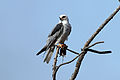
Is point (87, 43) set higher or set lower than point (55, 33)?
lower

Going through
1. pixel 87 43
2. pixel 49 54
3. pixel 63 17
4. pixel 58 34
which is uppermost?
pixel 63 17

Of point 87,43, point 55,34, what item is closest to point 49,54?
point 55,34

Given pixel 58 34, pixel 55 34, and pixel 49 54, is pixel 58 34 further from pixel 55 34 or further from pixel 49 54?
pixel 49 54

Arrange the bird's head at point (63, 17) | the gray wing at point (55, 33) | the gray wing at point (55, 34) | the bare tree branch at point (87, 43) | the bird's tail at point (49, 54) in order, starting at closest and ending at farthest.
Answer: the bare tree branch at point (87, 43) < the bird's tail at point (49, 54) < the gray wing at point (55, 34) < the gray wing at point (55, 33) < the bird's head at point (63, 17)

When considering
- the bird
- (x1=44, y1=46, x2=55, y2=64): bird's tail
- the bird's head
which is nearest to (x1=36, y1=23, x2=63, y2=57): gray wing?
the bird

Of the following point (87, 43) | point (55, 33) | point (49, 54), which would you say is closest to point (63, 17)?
point (55, 33)

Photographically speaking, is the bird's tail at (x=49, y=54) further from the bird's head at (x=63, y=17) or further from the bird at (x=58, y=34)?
the bird's head at (x=63, y=17)

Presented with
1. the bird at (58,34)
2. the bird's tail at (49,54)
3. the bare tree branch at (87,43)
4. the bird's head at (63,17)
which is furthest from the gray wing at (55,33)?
the bare tree branch at (87,43)

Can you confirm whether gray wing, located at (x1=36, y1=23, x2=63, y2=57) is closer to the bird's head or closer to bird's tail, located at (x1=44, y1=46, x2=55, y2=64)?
bird's tail, located at (x1=44, y1=46, x2=55, y2=64)

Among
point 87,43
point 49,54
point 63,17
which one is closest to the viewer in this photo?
point 87,43

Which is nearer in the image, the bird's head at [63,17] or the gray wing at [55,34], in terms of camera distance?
the gray wing at [55,34]

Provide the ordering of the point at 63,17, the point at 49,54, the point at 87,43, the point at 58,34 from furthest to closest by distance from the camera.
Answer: the point at 63,17 < the point at 58,34 < the point at 49,54 < the point at 87,43

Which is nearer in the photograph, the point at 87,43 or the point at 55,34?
the point at 87,43

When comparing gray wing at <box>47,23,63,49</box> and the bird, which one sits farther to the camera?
gray wing at <box>47,23,63,49</box>
